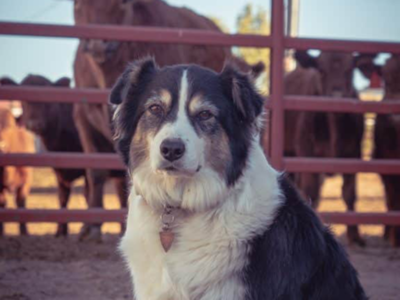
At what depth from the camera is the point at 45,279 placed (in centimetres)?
512

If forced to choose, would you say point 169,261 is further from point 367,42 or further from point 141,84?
point 367,42

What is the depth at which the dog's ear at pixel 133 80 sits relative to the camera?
3480 millimetres

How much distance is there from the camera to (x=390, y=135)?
793 centimetres

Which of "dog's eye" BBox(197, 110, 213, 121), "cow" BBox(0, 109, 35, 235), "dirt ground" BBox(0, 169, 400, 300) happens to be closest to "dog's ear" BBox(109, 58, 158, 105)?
"dog's eye" BBox(197, 110, 213, 121)

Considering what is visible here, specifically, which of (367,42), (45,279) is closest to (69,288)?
(45,279)

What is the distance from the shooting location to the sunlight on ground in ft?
30.7

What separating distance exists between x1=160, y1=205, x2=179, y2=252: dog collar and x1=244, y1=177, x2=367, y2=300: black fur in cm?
42

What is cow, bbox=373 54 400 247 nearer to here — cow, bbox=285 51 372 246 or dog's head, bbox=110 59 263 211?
cow, bbox=285 51 372 246

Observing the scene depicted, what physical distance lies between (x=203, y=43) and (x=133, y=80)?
86.6 inches

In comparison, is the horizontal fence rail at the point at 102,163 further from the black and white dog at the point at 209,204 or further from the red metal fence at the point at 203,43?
the black and white dog at the point at 209,204

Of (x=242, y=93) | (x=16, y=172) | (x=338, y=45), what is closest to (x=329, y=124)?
(x=338, y=45)

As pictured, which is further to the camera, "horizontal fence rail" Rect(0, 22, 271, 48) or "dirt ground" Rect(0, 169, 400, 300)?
"horizontal fence rail" Rect(0, 22, 271, 48)

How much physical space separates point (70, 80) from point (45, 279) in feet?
14.1

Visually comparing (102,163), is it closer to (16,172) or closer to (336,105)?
(336,105)
